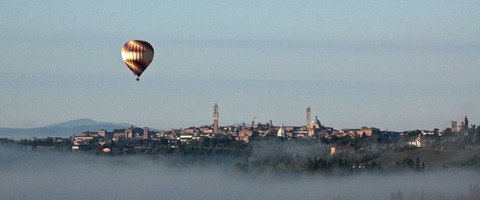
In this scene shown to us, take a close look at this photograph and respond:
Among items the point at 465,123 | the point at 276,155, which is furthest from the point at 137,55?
the point at 465,123

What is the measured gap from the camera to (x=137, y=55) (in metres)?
80.4

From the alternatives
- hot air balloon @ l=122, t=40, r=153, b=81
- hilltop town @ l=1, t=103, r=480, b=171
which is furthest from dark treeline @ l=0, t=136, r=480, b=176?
hot air balloon @ l=122, t=40, r=153, b=81

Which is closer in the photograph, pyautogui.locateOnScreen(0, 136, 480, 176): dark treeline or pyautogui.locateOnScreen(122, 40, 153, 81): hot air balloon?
pyautogui.locateOnScreen(122, 40, 153, 81): hot air balloon

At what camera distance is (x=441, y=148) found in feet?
483

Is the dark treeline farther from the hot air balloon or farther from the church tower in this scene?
the hot air balloon

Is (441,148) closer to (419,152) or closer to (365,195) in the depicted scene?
(419,152)

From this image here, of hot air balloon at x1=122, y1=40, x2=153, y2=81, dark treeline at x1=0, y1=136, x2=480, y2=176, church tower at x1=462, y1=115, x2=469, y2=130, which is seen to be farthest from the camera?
church tower at x1=462, y1=115, x2=469, y2=130

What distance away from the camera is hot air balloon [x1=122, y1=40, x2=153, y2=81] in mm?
79500

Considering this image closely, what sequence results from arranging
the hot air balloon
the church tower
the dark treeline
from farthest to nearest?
the church tower, the dark treeline, the hot air balloon

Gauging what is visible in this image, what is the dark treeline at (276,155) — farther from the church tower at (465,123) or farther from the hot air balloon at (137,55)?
the hot air balloon at (137,55)

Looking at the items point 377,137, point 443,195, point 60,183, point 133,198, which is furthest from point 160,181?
point 443,195

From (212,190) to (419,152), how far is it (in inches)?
690

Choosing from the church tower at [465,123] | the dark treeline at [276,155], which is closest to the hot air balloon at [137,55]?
the dark treeline at [276,155]

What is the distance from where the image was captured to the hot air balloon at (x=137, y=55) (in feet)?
261
